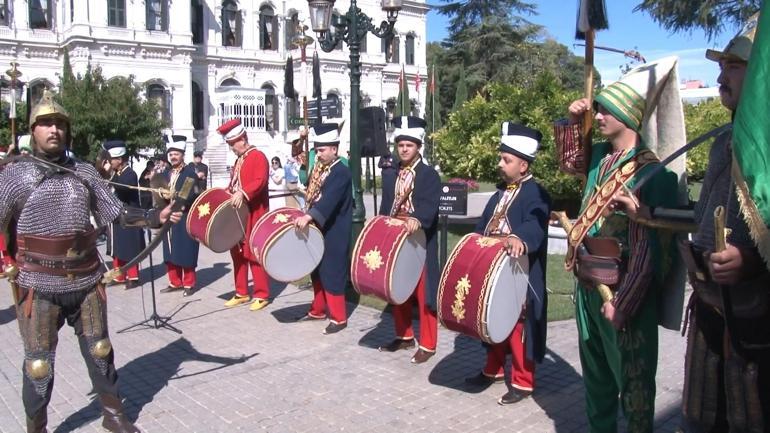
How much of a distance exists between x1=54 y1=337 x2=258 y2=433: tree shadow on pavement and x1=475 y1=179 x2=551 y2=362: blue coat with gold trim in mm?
Answer: 2719

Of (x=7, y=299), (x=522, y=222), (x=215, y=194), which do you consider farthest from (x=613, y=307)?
(x=7, y=299)

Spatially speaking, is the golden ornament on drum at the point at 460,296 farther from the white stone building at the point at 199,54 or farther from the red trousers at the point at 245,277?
the white stone building at the point at 199,54

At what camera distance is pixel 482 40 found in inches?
1863

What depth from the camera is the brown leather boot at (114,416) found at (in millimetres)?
4609

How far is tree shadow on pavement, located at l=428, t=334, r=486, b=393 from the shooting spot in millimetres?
5535

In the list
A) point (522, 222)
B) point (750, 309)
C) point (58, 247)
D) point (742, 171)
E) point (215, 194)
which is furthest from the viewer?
point (215, 194)

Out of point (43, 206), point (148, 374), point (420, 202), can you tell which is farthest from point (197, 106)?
point (43, 206)

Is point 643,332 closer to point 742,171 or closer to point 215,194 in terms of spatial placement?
point 742,171

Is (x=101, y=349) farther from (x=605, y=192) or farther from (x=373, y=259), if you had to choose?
(x=605, y=192)

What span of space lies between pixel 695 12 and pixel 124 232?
46.9 feet

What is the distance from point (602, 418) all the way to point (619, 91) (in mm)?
1780

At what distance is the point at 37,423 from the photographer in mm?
4422

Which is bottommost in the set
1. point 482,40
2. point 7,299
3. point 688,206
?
point 7,299

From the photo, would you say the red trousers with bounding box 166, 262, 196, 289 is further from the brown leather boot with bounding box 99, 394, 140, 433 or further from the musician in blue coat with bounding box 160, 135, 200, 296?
the brown leather boot with bounding box 99, 394, 140, 433
